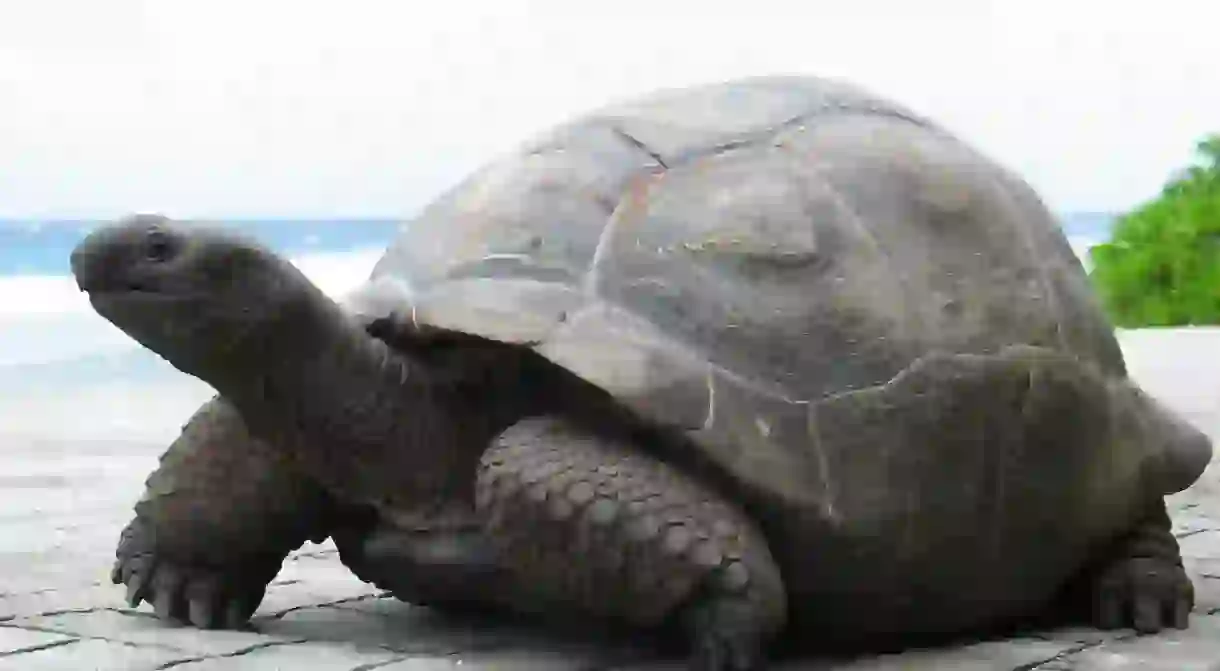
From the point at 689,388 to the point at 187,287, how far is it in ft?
2.52

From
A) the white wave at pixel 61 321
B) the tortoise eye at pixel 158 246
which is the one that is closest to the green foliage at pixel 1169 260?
the white wave at pixel 61 321

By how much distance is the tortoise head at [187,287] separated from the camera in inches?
100.0

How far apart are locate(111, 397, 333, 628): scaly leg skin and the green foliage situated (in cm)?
2425

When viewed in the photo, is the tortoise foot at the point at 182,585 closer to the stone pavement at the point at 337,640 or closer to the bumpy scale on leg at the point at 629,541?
the stone pavement at the point at 337,640

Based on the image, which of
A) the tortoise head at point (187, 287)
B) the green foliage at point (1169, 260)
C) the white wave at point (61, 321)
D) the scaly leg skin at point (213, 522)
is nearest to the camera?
the tortoise head at point (187, 287)

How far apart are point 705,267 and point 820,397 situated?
0.91ft

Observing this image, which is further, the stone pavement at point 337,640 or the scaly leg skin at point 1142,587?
the scaly leg skin at point 1142,587

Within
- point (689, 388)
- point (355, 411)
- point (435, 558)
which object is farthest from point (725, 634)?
point (355, 411)

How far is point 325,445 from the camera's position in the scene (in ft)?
9.39

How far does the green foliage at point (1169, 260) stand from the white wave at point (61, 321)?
11.4 metres

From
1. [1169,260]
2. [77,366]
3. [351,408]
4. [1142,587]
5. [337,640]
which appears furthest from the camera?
[1169,260]

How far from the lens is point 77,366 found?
15.8m

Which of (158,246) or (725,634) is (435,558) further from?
(158,246)

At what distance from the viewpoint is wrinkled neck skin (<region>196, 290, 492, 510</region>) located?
9.09 feet
